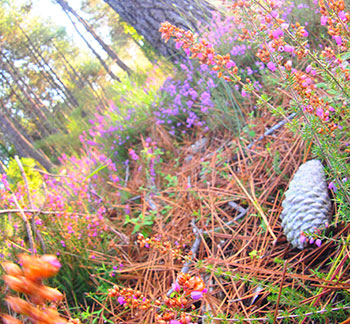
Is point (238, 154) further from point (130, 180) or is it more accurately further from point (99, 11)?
point (99, 11)

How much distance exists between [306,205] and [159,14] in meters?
3.44

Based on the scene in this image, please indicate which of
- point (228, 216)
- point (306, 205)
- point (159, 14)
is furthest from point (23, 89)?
point (306, 205)

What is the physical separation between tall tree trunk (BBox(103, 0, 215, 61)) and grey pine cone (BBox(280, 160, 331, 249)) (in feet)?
9.01

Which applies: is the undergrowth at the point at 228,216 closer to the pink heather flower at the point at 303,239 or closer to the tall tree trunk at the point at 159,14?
the pink heather flower at the point at 303,239

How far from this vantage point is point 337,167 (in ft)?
3.40

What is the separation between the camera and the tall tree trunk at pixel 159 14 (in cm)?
365

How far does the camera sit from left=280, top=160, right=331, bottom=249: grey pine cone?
A: 1187 mm

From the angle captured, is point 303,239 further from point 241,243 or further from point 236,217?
point 236,217

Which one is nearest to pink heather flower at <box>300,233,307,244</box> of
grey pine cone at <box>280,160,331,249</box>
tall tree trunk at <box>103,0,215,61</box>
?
grey pine cone at <box>280,160,331,249</box>

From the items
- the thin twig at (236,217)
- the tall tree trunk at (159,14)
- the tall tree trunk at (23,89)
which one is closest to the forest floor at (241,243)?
the thin twig at (236,217)

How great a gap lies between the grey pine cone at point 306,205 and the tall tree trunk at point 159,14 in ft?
9.01

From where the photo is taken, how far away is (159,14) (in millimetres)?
3766

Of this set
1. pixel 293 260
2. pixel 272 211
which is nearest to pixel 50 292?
pixel 293 260

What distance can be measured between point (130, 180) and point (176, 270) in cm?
150
